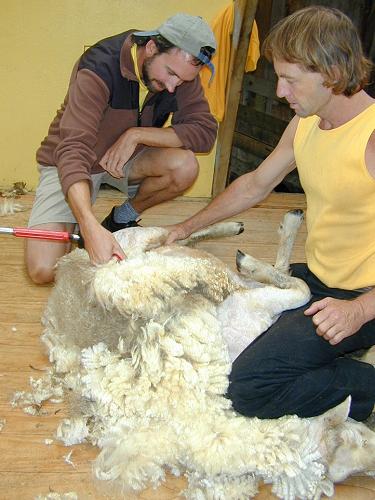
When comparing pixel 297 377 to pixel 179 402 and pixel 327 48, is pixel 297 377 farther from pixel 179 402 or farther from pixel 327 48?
pixel 327 48

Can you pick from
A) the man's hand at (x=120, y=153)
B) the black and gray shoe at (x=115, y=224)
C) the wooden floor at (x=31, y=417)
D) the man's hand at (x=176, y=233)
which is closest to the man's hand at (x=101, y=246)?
the man's hand at (x=176, y=233)

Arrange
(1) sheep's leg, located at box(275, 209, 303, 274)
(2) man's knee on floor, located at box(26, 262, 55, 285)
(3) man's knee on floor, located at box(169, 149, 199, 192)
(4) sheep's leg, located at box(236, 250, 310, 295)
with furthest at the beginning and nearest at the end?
(3) man's knee on floor, located at box(169, 149, 199, 192), (2) man's knee on floor, located at box(26, 262, 55, 285), (1) sheep's leg, located at box(275, 209, 303, 274), (4) sheep's leg, located at box(236, 250, 310, 295)

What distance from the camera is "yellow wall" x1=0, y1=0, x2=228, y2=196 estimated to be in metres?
3.81

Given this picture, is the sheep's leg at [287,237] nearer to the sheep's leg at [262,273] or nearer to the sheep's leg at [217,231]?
the sheep's leg at [262,273]

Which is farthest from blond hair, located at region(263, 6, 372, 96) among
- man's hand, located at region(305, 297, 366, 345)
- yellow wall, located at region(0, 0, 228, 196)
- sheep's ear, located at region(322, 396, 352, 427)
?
yellow wall, located at region(0, 0, 228, 196)

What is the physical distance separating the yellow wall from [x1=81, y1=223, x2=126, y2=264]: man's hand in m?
2.08

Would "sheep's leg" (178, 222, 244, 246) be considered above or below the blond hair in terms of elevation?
below

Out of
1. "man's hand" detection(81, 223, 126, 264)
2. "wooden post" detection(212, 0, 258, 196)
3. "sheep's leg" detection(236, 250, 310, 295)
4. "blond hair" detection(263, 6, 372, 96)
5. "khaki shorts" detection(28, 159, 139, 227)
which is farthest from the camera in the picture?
"wooden post" detection(212, 0, 258, 196)

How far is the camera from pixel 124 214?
3.27 meters

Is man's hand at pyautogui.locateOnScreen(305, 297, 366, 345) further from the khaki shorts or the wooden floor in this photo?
the khaki shorts

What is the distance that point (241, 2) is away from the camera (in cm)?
368

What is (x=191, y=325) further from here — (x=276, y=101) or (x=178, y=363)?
(x=276, y=101)

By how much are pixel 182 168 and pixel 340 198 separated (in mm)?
1337

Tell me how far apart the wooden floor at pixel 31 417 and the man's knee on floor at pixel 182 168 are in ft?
1.47
